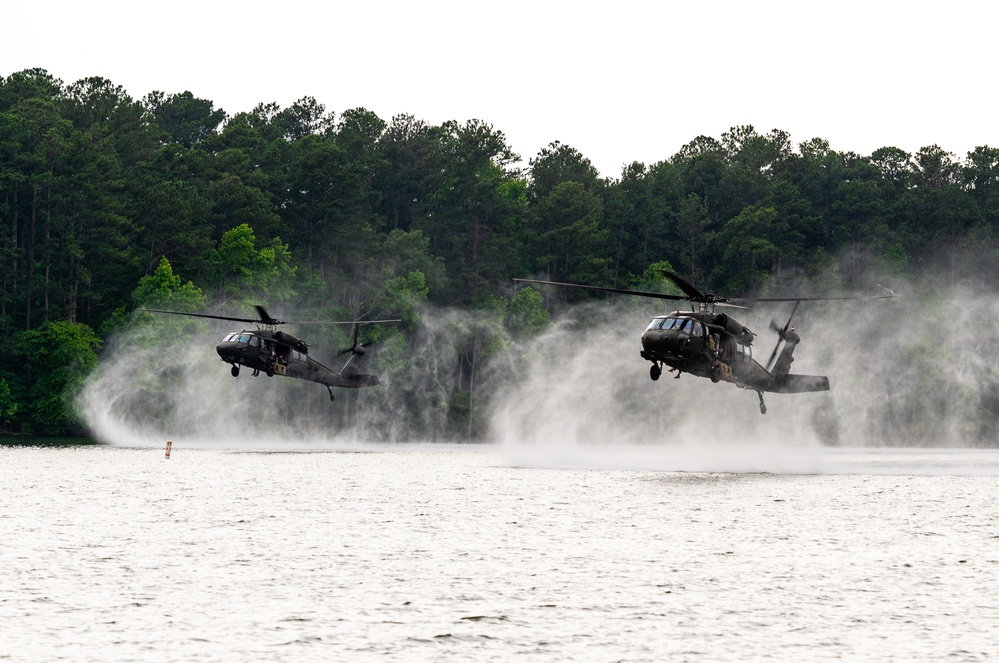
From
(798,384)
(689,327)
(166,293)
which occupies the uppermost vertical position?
(166,293)

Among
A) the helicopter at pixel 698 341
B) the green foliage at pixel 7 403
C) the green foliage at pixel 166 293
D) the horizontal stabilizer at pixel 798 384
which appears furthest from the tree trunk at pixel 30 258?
the horizontal stabilizer at pixel 798 384

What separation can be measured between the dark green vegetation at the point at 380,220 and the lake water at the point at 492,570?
200ft

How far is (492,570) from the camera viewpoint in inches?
1331

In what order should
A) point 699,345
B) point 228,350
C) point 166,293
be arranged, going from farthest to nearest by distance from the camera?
point 166,293
point 228,350
point 699,345

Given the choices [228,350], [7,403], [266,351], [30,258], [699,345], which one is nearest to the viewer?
[699,345]

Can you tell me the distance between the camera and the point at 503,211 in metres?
154

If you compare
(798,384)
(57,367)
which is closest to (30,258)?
(57,367)

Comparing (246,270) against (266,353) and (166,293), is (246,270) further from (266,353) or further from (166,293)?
(266,353)

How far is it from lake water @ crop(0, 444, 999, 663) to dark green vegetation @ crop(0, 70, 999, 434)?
61.0m

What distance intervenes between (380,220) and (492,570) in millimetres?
118000

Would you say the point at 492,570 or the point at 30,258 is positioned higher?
the point at 30,258

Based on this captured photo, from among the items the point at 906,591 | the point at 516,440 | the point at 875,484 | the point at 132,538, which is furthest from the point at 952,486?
the point at 516,440

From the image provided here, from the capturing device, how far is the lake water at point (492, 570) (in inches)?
964

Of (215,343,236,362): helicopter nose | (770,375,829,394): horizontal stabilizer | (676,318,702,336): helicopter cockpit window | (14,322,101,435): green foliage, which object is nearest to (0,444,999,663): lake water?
(770,375,829,394): horizontal stabilizer
